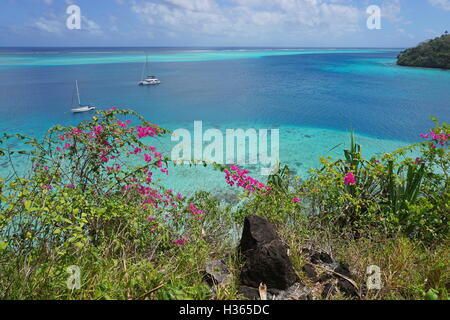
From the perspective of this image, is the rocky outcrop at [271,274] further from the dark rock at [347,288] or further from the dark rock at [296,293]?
the dark rock at [347,288]

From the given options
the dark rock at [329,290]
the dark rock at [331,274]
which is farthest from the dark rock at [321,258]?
the dark rock at [329,290]

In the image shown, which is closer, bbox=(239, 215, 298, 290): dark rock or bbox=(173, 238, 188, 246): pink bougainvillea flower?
bbox=(239, 215, 298, 290): dark rock

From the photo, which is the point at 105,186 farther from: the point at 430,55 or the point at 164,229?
the point at 430,55

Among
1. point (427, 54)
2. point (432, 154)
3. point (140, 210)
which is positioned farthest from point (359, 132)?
point (427, 54)

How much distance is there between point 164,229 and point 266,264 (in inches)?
46.4

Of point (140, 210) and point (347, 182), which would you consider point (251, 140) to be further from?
point (140, 210)

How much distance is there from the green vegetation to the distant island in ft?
149

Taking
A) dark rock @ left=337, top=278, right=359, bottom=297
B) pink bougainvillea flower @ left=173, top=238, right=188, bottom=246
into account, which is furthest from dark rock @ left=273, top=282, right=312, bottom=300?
pink bougainvillea flower @ left=173, top=238, right=188, bottom=246

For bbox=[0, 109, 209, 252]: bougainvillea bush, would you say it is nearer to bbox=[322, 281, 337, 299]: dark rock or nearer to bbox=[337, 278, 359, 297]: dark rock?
bbox=[322, 281, 337, 299]: dark rock

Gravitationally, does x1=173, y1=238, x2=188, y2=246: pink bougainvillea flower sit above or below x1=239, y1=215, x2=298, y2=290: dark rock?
below

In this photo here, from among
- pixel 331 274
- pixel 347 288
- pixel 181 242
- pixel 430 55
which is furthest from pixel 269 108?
pixel 430 55

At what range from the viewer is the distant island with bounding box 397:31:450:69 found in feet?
→ 126

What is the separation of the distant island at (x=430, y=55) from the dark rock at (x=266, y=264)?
47.2 meters

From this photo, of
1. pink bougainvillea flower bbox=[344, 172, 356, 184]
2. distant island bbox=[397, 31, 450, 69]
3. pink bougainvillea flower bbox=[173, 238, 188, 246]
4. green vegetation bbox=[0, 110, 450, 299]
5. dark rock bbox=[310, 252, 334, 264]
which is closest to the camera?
green vegetation bbox=[0, 110, 450, 299]
